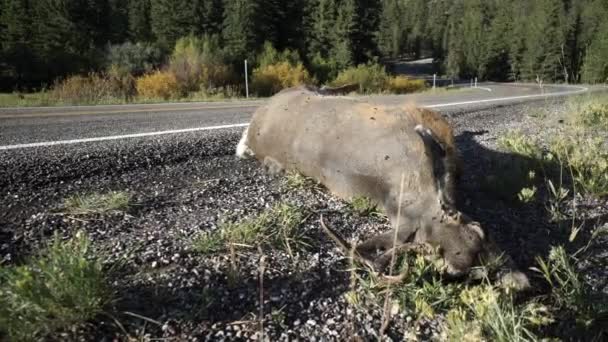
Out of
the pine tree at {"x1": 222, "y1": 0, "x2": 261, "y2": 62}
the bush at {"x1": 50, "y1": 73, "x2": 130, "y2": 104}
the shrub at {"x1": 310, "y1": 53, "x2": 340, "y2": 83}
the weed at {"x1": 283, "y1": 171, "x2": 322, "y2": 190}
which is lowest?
the weed at {"x1": 283, "y1": 171, "x2": 322, "y2": 190}

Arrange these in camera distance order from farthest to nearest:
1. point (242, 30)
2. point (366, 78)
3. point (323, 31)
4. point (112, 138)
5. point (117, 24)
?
1. point (117, 24)
2. point (323, 31)
3. point (242, 30)
4. point (366, 78)
5. point (112, 138)

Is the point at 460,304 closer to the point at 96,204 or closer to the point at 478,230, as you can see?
the point at 478,230

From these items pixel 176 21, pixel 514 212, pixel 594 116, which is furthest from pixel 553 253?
pixel 176 21

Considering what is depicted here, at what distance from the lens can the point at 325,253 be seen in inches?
88.7

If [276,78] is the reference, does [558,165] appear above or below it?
below

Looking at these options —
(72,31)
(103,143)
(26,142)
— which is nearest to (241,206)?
(103,143)

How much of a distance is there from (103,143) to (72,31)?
3114 centimetres

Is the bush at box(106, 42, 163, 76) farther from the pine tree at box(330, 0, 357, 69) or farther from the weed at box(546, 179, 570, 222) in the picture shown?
the weed at box(546, 179, 570, 222)

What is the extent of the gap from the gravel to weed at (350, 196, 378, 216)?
0.18 feet

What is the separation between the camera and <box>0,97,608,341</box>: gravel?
1.71 metres

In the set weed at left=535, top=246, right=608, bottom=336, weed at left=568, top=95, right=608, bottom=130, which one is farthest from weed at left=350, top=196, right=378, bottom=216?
weed at left=568, top=95, right=608, bottom=130

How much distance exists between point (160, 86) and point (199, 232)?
551 inches

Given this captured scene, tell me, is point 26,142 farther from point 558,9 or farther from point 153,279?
point 558,9

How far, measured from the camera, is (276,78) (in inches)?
843
